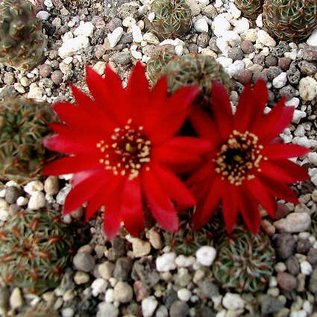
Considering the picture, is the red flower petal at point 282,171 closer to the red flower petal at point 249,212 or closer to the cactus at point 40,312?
the red flower petal at point 249,212

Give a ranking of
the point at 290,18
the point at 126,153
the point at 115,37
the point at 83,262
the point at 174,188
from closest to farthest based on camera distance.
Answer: the point at 174,188 → the point at 126,153 → the point at 83,262 → the point at 290,18 → the point at 115,37

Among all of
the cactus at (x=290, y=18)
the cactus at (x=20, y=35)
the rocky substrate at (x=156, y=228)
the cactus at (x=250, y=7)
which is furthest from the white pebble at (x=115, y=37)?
the cactus at (x=290, y=18)

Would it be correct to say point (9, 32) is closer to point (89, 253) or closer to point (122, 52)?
point (122, 52)

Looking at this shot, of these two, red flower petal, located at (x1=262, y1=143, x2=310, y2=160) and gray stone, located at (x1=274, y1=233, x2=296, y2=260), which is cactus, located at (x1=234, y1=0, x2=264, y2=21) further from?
gray stone, located at (x1=274, y1=233, x2=296, y2=260)

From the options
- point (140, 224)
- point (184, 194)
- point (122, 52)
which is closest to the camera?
point (184, 194)

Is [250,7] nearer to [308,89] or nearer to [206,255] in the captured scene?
[308,89]

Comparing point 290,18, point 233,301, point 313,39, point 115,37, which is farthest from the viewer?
point 115,37

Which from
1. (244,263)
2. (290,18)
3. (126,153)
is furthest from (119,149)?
(290,18)

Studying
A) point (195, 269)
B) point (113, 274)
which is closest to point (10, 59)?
point (113, 274)
